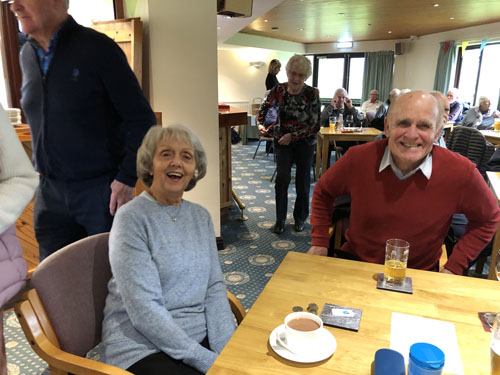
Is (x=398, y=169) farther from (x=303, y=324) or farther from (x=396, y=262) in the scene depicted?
→ (x=303, y=324)

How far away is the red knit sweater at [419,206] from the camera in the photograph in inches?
58.5

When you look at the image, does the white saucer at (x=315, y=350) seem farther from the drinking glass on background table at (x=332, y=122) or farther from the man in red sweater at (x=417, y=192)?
the drinking glass on background table at (x=332, y=122)

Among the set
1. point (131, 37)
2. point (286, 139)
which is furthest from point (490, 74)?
point (131, 37)

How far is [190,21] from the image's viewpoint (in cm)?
267

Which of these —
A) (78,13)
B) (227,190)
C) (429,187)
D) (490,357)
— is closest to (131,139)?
(429,187)

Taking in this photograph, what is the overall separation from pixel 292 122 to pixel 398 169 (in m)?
2.06

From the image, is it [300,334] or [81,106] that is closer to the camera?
[300,334]

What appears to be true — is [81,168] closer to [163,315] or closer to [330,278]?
[163,315]

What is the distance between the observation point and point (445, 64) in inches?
373

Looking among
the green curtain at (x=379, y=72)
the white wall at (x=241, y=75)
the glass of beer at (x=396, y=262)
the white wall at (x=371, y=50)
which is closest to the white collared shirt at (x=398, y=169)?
the glass of beer at (x=396, y=262)

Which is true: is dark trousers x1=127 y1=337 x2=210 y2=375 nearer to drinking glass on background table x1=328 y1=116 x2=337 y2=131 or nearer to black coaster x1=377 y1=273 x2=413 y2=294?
black coaster x1=377 y1=273 x2=413 y2=294

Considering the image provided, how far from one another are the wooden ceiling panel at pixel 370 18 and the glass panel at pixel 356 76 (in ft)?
3.76

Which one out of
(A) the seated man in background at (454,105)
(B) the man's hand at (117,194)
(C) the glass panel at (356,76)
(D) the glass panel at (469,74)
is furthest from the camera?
(C) the glass panel at (356,76)

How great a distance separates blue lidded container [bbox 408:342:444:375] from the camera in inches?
29.0
